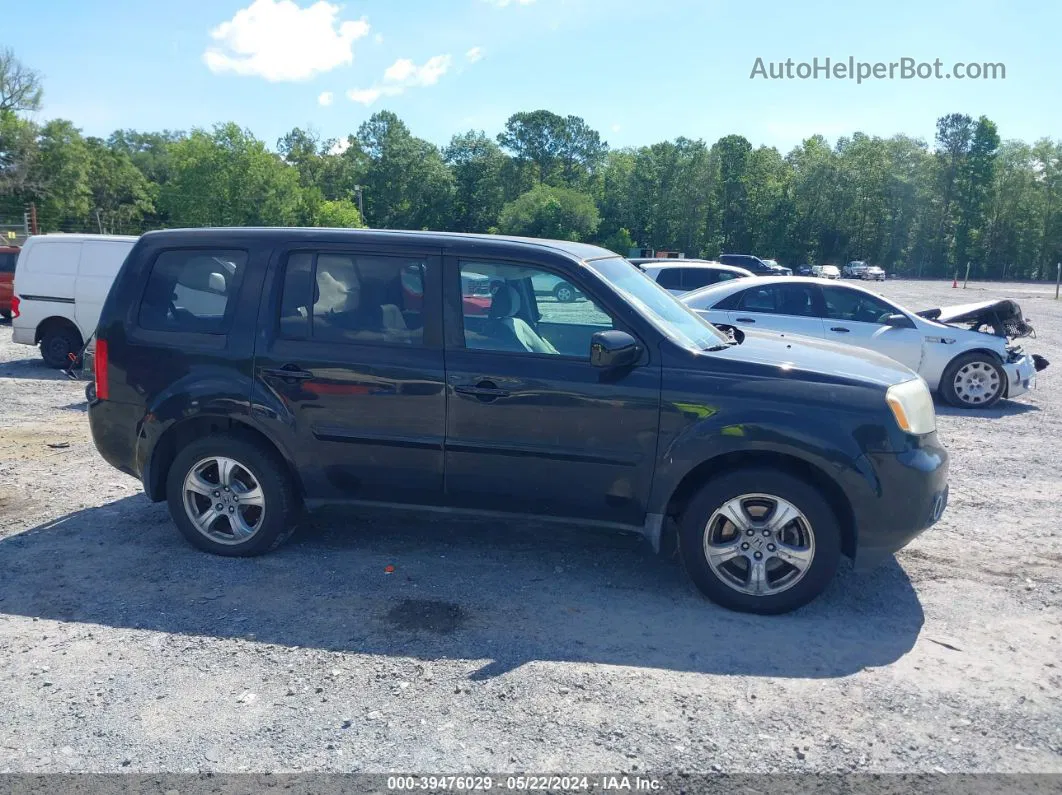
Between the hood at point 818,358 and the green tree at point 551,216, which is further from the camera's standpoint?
the green tree at point 551,216

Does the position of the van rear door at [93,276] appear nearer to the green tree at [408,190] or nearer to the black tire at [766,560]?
the black tire at [766,560]

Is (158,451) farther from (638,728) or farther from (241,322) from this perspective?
(638,728)

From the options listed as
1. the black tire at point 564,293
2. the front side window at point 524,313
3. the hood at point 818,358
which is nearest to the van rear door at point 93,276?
the front side window at point 524,313

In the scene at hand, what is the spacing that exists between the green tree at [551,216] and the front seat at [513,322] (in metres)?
60.6

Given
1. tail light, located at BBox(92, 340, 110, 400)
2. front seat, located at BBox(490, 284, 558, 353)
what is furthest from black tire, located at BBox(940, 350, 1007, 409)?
tail light, located at BBox(92, 340, 110, 400)

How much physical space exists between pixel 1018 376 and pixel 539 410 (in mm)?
8549

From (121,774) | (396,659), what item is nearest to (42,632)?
(121,774)

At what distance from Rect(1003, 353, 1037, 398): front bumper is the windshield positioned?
7.03 metres

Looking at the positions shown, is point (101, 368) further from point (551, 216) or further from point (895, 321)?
point (551, 216)

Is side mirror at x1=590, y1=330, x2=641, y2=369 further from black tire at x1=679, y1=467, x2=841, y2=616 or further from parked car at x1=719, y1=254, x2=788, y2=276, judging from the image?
parked car at x1=719, y1=254, x2=788, y2=276

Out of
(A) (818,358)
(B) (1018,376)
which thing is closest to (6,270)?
(A) (818,358)

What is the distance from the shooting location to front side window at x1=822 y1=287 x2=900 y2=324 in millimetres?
10703

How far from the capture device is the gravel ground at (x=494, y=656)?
3.32 meters

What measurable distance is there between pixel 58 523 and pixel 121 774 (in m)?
3.35
